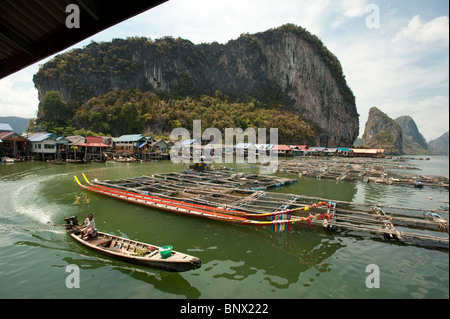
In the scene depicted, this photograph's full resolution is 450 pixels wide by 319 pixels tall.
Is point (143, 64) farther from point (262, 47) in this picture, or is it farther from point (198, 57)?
point (262, 47)

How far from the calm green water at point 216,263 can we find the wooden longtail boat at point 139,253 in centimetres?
43

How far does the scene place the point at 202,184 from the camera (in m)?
21.3

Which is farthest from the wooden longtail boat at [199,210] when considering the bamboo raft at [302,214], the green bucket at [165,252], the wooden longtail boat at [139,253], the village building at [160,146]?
the village building at [160,146]

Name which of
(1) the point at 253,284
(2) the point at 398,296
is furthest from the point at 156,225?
(2) the point at 398,296

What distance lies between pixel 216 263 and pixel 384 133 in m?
189

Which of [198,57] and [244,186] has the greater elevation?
[198,57]

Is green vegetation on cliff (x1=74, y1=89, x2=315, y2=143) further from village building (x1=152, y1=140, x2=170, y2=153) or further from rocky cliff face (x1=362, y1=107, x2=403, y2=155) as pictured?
rocky cliff face (x1=362, y1=107, x2=403, y2=155)

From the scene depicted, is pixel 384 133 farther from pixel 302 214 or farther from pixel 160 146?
pixel 302 214

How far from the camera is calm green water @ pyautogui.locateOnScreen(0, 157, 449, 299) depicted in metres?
7.00

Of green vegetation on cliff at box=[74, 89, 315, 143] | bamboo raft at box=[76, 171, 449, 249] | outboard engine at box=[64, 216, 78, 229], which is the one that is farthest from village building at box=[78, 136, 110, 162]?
outboard engine at box=[64, 216, 78, 229]

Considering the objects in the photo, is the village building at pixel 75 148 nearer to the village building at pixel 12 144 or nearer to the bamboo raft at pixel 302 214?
the village building at pixel 12 144

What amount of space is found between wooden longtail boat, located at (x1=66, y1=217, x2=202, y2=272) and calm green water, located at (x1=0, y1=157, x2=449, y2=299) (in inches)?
17.1

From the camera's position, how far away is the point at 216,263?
855cm

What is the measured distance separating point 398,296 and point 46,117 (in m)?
92.2
